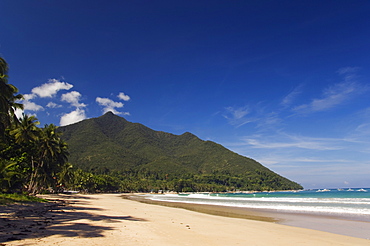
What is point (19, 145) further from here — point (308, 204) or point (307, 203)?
point (307, 203)

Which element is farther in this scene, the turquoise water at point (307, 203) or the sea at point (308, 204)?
the turquoise water at point (307, 203)

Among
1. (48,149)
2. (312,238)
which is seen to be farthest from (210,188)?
(312,238)

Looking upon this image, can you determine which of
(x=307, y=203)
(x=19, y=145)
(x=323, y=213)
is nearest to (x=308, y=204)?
(x=307, y=203)

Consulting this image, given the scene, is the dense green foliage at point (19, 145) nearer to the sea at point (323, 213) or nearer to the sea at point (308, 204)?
the sea at point (323, 213)

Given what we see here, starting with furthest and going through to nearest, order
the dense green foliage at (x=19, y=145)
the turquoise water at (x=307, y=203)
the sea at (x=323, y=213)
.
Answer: the turquoise water at (x=307, y=203), the dense green foliage at (x=19, y=145), the sea at (x=323, y=213)

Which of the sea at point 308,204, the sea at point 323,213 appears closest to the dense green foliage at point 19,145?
A: the sea at point 323,213

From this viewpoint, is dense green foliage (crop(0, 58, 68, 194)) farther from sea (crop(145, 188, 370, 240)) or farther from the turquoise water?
the turquoise water

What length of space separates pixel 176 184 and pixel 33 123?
147627 mm

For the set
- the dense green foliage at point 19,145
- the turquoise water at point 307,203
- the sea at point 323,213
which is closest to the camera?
the sea at point 323,213

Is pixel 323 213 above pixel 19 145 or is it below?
below

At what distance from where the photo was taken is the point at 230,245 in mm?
8773

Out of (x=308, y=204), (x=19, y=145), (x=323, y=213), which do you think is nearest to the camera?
(x=323, y=213)

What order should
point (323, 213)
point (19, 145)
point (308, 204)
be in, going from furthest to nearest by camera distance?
point (19, 145), point (308, 204), point (323, 213)

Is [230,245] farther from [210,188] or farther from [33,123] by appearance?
[210,188]
